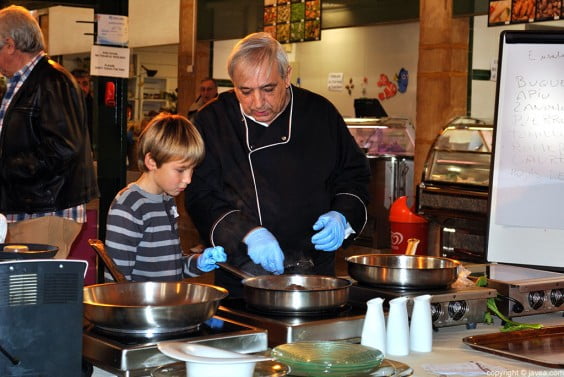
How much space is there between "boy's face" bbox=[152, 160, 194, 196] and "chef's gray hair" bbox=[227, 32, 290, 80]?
1.36 ft

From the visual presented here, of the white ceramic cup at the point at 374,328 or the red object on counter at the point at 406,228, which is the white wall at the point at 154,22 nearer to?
the red object on counter at the point at 406,228

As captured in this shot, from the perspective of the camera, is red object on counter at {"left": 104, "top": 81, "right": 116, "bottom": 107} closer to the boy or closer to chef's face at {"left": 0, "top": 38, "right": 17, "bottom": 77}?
chef's face at {"left": 0, "top": 38, "right": 17, "bottom": 77}

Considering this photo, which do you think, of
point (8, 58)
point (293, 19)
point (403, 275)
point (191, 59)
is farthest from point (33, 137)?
point (191, 59)

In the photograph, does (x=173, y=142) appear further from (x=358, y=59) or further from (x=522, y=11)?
(x=358, y=59)

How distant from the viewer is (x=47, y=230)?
4.65 metres

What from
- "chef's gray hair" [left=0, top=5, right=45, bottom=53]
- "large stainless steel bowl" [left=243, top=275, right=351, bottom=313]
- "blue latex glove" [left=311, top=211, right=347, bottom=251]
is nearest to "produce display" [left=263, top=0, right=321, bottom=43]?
"chef's gray hair" [left=0, top=5, right=45, bottom=53]

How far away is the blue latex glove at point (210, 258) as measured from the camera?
311 centimetres

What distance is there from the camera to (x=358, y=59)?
1259 cm

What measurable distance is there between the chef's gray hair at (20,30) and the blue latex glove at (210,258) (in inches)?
72.5

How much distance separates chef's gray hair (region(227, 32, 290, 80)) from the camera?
3.46 meters

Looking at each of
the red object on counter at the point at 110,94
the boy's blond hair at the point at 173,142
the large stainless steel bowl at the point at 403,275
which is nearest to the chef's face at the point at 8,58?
the boy's blond hair at the point at 173,142

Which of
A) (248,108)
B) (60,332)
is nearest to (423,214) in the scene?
(248,108)

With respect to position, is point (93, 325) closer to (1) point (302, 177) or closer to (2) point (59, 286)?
(2) point (59, 286)

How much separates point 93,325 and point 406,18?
8017mm
